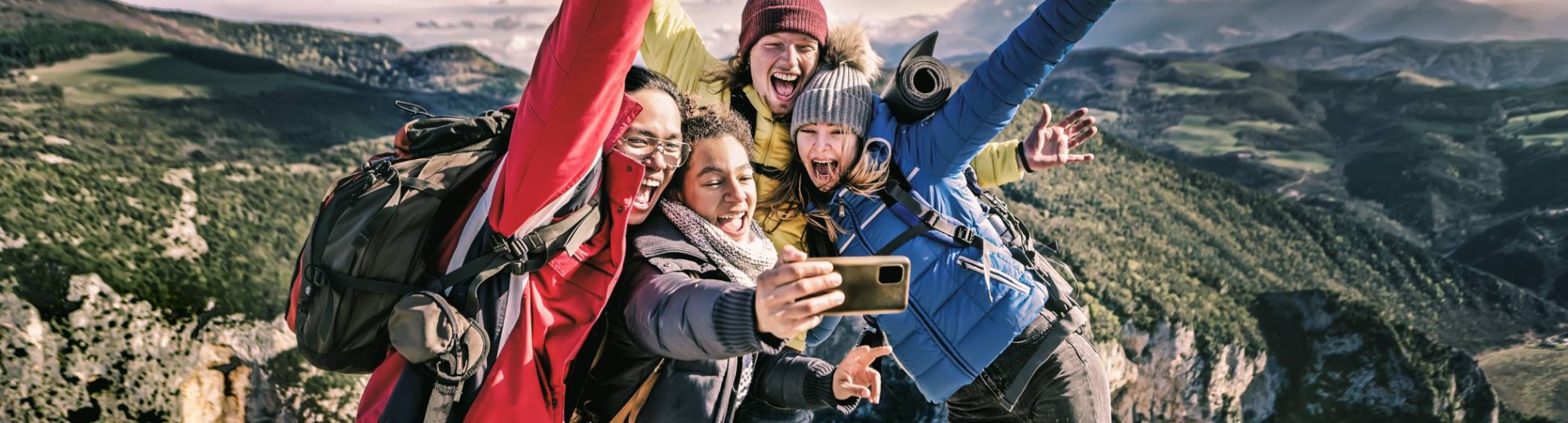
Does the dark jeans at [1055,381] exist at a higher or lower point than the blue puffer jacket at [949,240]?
lower

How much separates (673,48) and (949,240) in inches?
88.2

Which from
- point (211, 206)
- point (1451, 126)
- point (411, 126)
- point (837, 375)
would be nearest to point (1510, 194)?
point (1451, 126)

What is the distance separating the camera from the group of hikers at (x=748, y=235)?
266cm

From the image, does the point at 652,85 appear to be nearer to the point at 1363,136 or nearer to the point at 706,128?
the point at 706,128

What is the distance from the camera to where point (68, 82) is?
50.8ft

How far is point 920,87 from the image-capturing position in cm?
442

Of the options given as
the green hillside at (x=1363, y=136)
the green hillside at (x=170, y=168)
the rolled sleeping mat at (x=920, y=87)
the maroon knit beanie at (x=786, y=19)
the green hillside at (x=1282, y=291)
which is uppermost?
the green hillside at (x=1363, y=136)

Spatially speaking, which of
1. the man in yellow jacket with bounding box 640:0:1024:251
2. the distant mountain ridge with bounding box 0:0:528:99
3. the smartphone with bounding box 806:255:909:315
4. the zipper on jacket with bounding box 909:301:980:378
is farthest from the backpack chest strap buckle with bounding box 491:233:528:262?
the distant mountain ridge with bounding box 0:0:528:99

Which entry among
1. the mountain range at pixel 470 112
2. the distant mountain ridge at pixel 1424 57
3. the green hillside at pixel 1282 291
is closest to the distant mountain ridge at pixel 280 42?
the mountain range at pixel 470 112

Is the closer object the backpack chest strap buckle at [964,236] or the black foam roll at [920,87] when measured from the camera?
the backpack chest strap buckle at [964,236]

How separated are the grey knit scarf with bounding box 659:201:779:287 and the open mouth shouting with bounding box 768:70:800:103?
1.49 metres

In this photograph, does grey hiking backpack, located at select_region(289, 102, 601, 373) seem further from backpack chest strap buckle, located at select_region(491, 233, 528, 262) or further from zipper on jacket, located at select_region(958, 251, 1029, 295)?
zipper on jacket, located at select_region(958, 251, 1029, 295)

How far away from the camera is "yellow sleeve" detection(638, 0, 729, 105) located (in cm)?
526

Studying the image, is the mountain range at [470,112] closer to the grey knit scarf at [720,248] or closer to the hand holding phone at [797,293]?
the grey knit scarf at [720,248]
